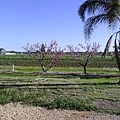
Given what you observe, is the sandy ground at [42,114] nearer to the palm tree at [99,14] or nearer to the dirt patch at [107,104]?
the dirt patch at [107,104]

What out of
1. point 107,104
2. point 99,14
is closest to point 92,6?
point 99,14

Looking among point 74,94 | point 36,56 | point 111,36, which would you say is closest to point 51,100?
point 74,94

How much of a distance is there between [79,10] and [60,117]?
7.38 meters

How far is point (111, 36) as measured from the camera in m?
13.6

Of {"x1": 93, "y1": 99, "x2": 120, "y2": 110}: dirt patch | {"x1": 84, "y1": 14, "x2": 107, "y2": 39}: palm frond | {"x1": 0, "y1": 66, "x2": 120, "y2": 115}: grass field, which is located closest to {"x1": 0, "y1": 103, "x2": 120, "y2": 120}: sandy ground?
{"x1": 0, "y1": 66, "x2": 120, "y2": 115}: grass field

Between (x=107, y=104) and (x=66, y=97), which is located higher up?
(x=66, y=97)

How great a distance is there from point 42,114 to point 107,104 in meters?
2.37

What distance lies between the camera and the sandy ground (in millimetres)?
7938

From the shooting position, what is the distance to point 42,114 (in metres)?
8.33

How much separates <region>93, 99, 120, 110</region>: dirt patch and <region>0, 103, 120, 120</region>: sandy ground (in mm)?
680

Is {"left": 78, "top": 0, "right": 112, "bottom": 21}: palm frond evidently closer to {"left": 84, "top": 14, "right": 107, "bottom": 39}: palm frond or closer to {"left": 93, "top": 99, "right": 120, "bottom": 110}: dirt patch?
{"left": 84, "top": 14, "right": 107, "bottom": 39}: palm frond

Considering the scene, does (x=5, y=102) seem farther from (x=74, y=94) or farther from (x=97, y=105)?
(x=97, y=105)

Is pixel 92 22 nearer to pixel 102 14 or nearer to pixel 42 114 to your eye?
pixel 102 14

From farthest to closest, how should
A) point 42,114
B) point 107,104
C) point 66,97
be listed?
point 66,97, point 107,104, point 42,114
